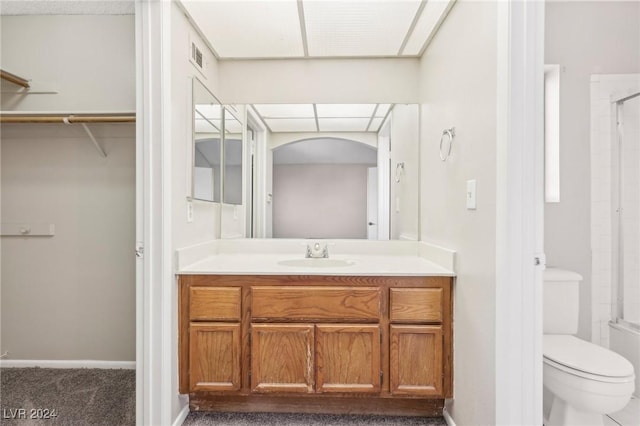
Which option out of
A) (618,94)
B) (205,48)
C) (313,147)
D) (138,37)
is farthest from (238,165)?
(618,94)

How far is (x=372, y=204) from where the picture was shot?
2340 millimetres

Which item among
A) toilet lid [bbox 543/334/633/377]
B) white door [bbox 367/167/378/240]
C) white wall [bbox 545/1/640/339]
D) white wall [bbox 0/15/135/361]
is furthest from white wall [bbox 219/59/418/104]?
toilet lid [bbox 543/334/633/377]

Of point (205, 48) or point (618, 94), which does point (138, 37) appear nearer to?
point (205, 48)

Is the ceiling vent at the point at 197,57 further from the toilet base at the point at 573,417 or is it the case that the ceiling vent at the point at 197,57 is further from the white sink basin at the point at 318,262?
the toilet base at the point at 573,417

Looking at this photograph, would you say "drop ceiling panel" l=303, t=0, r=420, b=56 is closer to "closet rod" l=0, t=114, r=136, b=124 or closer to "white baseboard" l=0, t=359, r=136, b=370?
"closet rod" l=0, t=114, r=136, b=124

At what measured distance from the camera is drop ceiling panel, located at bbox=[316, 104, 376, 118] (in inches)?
92.0

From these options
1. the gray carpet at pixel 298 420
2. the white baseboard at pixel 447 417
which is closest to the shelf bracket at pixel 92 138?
the gray carpet at pixel 298 420

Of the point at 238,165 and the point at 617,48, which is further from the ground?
the point at 617,48

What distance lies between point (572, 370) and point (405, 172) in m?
1.40

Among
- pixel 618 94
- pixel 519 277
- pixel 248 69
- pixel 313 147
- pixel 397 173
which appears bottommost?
pixel 519 277

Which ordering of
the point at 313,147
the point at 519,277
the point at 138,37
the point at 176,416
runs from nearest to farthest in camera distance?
the point at 519,277
the point at 138,37
the point at 176,416
the point at 313,147

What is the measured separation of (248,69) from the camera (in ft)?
7.71

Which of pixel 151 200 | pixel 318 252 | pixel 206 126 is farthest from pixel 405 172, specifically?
pixel 151 200

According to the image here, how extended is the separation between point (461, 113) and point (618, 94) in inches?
52.9
